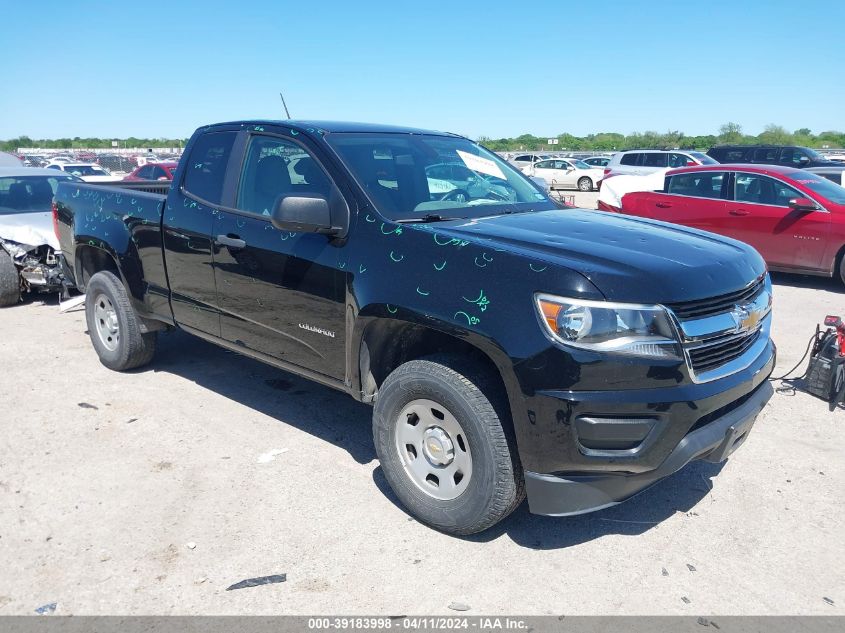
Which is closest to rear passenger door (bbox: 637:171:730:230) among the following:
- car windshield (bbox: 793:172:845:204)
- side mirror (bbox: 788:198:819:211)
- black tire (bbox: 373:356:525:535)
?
side mirror (bbox: 788:198:819:211)

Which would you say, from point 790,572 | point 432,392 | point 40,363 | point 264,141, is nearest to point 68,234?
point 40,363

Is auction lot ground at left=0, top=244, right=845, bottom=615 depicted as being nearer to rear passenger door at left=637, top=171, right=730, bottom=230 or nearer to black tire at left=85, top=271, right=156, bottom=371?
black tire at left=85, top=271, right=156, bottom=371

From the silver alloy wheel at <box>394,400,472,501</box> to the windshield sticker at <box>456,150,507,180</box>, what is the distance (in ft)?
5.85

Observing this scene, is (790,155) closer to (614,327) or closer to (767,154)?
(767,154)

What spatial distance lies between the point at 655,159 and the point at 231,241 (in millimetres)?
20646

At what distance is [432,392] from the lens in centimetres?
322

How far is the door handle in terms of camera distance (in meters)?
4.19

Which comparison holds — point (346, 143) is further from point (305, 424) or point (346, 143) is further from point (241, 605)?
point (241, 605)

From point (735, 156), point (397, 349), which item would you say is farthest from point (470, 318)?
point (735, 156)

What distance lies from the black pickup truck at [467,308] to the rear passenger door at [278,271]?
0.04 ft

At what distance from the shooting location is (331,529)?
349 centimetres

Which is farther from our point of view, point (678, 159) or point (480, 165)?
point (678, 159)

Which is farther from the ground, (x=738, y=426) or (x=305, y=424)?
(x=738, y=426)

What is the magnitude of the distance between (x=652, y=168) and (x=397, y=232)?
20403 mm
